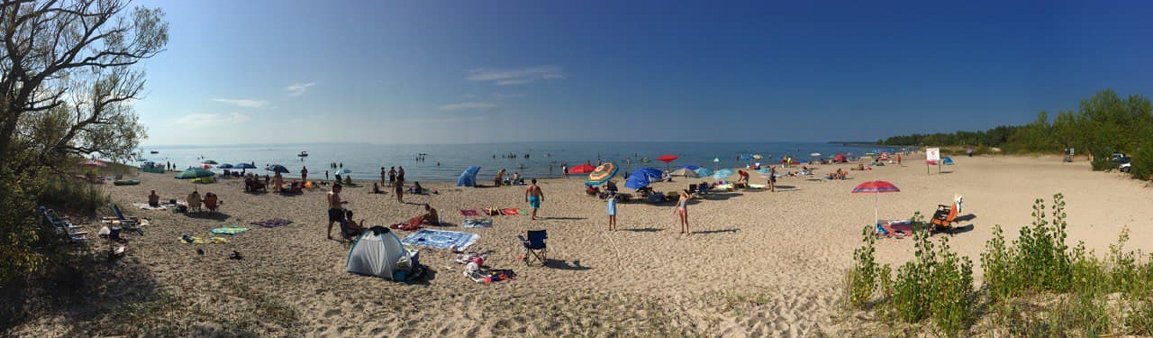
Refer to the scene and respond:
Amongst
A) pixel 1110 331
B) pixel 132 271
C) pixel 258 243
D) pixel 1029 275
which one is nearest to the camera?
pixel 1110 331

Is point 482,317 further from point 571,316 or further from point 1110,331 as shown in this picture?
point 1110,331

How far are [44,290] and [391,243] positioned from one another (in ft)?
15.9

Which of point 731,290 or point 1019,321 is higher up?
point 1019,321

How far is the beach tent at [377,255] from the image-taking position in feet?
29.3

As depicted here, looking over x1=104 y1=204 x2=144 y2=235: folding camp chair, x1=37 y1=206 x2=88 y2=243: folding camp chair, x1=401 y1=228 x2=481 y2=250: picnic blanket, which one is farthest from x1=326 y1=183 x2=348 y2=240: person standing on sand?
x1=37 y1=206 x2=88 y2=243: folding camp chair

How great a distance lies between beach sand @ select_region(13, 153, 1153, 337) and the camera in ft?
21.3

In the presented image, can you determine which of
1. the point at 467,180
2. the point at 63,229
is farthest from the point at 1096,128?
the point at 63,229

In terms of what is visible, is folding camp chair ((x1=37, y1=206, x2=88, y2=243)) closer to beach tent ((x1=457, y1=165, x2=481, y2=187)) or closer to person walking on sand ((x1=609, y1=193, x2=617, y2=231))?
person walking on sand ((x1=609, y1=193, x2=617, y2=231))

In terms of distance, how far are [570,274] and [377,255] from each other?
3872 millimetres

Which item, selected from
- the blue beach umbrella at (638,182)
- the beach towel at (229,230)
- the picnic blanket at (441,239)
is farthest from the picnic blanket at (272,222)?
the blue beach umbrella at (638,182)

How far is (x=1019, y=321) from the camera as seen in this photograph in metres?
4.63

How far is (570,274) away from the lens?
31.9ft

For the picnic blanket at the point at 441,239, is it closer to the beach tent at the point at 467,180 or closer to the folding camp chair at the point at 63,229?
the folding camp chair at the point at 63,229

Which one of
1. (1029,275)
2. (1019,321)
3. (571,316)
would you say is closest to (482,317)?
(571,316)
